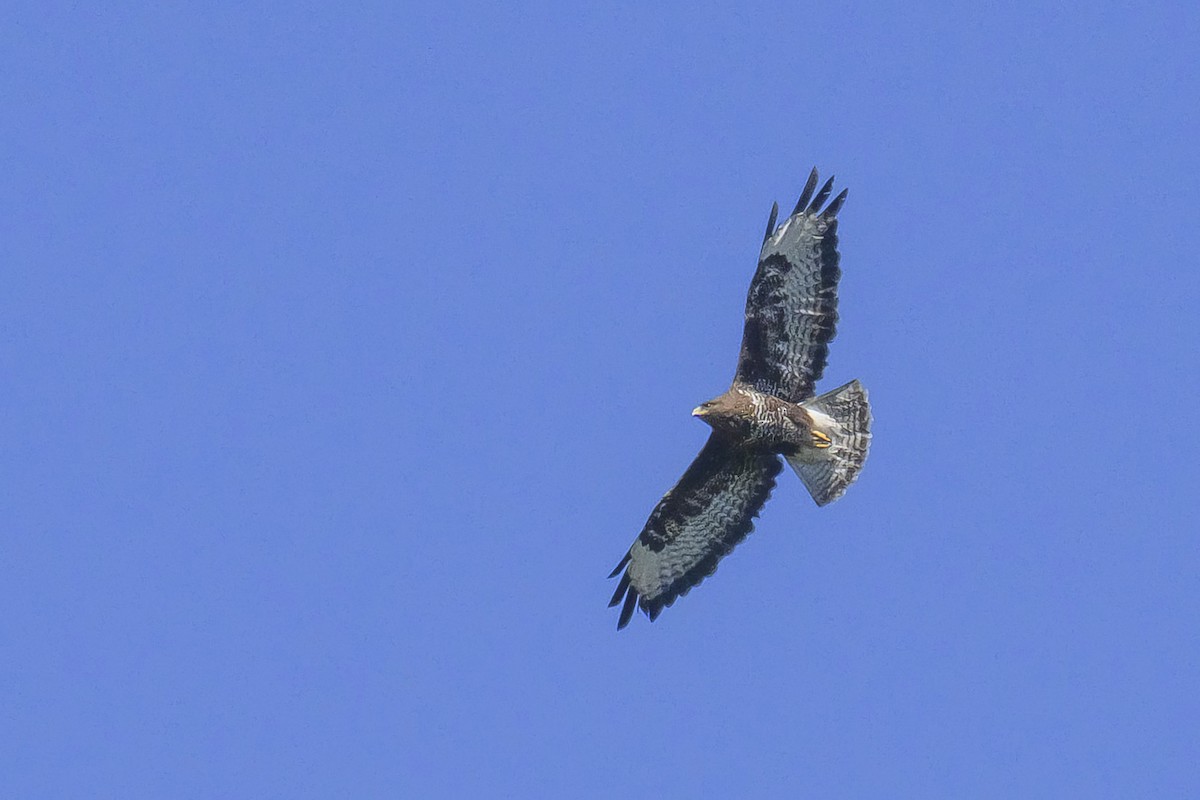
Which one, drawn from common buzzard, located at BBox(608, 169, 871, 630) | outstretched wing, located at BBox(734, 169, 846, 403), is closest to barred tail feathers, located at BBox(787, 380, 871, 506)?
common buzzard, located at BBox(608, 169, 871, 630)

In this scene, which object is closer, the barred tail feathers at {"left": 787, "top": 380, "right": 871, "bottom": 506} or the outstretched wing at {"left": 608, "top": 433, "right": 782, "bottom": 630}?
the barred tail feathers at {"left": 787, "top": 380, "right": 871, "bottom": 506}

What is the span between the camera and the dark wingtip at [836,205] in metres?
19.7

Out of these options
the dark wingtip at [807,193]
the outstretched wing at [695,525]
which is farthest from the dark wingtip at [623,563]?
the dark wingtip at [807,193]

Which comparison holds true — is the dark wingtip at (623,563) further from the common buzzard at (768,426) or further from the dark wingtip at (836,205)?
the dark wingtip at (836,205)

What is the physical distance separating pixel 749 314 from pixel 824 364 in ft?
2.71

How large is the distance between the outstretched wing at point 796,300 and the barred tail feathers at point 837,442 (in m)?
0.30

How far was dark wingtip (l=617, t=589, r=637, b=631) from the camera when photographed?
828 inches

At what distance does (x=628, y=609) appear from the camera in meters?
21.1

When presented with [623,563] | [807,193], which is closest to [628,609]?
[623,563]

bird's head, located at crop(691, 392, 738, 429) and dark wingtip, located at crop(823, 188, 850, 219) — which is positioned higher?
dark wingtip, located at crop(823, 188, 850, 219)

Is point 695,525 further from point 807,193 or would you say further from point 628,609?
point 807,193

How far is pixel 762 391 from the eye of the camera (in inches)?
789

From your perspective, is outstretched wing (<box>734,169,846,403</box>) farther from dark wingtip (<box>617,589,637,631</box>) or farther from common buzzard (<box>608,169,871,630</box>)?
dark wingtip (<box>617,589,637,631</box>)

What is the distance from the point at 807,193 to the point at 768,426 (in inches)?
82.6
